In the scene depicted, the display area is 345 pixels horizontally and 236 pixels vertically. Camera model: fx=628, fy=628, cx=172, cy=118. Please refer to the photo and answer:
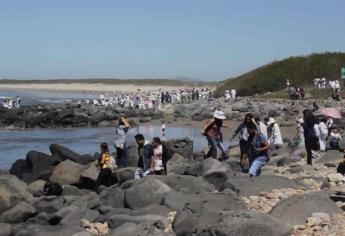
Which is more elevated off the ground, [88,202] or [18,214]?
[88,202]

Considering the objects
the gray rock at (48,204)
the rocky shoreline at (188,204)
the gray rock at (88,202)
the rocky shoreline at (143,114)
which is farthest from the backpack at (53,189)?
the rocky shoreline at (143,114)

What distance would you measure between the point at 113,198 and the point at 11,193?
2.87 m

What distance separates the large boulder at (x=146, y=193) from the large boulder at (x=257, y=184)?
127cm

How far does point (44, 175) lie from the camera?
17.8m

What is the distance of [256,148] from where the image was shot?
1331 cm

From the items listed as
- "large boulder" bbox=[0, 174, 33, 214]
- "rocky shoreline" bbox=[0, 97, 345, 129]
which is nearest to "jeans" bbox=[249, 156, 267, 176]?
"large boulder" bbox=[0, 174, 33, 214]

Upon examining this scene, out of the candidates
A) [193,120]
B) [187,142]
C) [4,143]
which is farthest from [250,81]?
[187,142]

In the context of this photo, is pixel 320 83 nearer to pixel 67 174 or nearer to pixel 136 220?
pixel 67 174

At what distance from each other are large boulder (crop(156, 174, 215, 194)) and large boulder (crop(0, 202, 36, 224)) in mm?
2766

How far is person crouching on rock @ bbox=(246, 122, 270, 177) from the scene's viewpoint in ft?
43.5

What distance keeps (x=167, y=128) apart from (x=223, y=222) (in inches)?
1203

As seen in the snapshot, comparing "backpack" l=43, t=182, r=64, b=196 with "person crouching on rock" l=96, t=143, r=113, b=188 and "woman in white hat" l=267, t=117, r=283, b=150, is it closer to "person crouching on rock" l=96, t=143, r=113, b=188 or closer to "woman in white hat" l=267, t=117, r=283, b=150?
"person crouching on rock" l=96, t=143, r=113, b=188

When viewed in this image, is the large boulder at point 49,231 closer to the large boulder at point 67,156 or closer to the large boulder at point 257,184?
the large boulder at point 257,184


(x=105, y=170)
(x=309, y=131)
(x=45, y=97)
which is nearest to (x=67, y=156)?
(x=105, y=170)
